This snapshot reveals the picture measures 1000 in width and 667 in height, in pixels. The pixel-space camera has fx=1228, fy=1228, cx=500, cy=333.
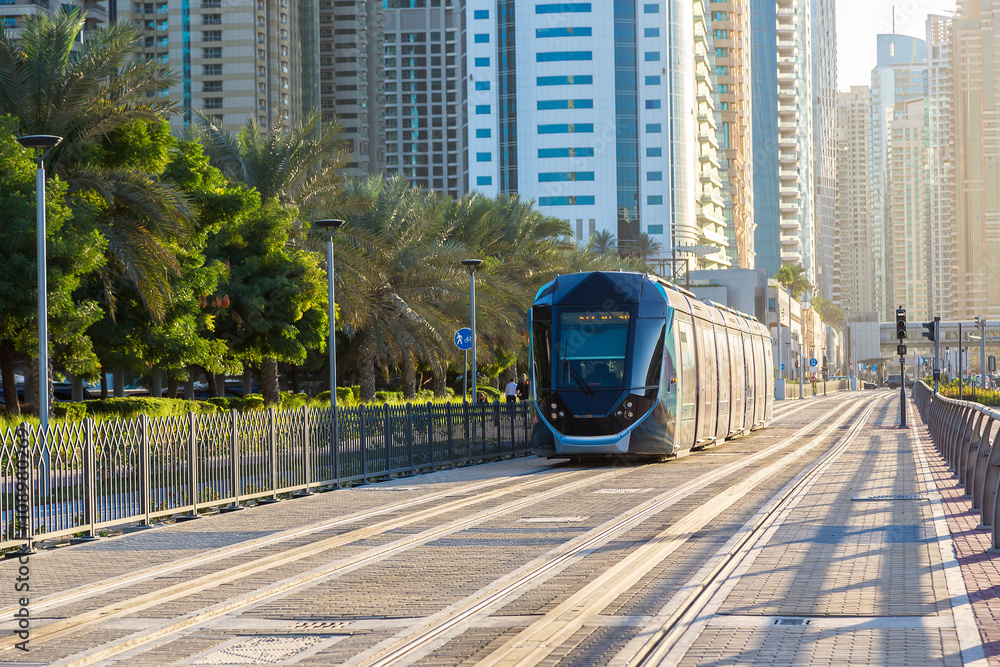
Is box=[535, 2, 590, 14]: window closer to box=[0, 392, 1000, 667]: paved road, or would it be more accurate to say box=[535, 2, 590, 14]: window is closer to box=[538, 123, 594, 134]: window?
box=[538, 123, 594, 134]: window

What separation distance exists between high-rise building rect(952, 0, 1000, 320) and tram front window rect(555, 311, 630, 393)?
180 meters

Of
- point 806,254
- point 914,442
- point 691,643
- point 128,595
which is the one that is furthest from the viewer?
point 806,254

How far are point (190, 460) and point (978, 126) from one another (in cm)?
19596

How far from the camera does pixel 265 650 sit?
23.4 feet

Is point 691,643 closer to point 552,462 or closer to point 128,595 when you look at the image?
point 128,595

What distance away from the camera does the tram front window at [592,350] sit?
2259cm

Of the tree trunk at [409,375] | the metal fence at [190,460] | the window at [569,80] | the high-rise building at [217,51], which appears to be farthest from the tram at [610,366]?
the window at [569,80]

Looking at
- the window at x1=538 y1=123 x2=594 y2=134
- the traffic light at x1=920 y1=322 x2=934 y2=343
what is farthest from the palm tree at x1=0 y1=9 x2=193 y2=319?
the window at x1=538 y1=123 x2=594 y2=134

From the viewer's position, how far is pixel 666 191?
13400 cm

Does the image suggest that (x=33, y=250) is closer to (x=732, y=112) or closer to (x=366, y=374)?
(x=366, y=374)

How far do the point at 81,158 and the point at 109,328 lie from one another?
469 centimetres

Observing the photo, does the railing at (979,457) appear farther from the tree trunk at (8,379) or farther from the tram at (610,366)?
the tree trunk at (8,379)

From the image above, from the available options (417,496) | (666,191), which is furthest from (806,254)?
(417,496)

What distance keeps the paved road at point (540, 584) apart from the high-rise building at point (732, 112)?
476 feet
